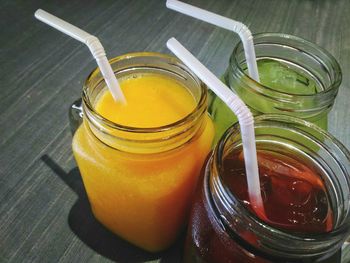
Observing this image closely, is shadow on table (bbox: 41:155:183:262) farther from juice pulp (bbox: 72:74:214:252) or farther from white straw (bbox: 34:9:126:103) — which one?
white straw (bbox: 34:9:126:103)

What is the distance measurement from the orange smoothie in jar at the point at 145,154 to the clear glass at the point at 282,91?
0.18 feet

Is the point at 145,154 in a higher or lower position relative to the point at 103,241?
higher

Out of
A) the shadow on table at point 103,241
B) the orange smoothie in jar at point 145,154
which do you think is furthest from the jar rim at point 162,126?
the shadow on table at point 103,241

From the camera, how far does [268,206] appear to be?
44 cm

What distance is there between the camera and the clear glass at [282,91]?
50 centimetres

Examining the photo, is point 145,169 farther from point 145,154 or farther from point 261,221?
point 261,221

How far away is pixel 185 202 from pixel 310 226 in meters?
0.17

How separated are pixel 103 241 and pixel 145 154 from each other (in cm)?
19

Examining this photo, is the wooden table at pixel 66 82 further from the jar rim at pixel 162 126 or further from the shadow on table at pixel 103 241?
the jar rim at pixel 162 126

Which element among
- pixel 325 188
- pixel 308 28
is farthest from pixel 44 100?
pixel 308 28

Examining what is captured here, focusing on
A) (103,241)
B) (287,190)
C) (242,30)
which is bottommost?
(103,241)

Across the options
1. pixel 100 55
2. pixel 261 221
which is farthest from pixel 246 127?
pixel 100 55

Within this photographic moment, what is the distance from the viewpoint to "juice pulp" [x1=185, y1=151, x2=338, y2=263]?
0.42 metres

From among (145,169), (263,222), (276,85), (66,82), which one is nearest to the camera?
(263,222)
